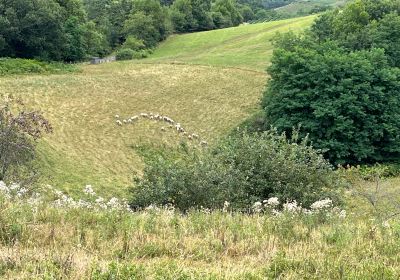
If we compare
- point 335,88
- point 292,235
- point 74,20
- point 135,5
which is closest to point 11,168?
point 292,235

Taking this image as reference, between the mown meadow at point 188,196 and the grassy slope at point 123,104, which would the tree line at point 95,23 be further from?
the mown meadow at point 188,196

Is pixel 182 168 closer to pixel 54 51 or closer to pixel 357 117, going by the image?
pixel 357 117

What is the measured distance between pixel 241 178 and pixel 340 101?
76.6 feet

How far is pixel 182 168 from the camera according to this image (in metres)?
14.5

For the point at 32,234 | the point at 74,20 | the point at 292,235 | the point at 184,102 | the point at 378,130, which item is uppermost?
the point at 74,20

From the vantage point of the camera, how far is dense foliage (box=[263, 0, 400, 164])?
3569 centimetres

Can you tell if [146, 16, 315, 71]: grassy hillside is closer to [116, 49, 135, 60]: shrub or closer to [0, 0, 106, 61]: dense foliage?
[116, 49, 135, 60]: shrub

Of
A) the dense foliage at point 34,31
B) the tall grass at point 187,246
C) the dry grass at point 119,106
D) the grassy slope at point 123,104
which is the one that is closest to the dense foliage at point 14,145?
the grassy slope at point 123,104

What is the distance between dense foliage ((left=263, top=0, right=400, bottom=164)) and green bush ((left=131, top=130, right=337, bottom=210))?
1975 centimetres

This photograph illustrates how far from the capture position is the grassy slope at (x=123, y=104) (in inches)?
1041

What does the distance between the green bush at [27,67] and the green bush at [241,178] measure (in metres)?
35.6

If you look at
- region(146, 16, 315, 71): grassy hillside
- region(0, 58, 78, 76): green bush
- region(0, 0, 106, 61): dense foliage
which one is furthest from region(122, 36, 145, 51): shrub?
region(0, 58, 78, 76): green bush

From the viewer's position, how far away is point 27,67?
49.0 m

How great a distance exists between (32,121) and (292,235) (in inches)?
672
